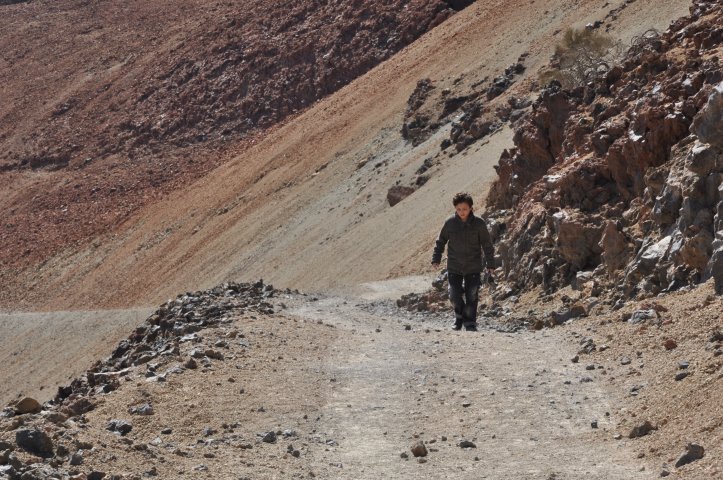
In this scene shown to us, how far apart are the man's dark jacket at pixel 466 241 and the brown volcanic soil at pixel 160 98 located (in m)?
39.9

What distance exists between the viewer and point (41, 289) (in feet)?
160

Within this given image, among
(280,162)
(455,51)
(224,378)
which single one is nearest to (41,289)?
(280,162)

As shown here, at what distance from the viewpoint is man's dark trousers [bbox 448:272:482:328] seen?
14.5 m

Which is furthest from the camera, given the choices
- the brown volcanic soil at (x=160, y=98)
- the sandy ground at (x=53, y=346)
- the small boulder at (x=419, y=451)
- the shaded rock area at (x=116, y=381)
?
the brown volcanic soil at (x=160, y=98)

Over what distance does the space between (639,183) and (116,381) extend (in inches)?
286

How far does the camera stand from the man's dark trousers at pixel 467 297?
47.5 ft

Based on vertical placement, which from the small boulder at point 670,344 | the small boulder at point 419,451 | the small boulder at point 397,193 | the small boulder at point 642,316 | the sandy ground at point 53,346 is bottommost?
the small boulder at point 397,193

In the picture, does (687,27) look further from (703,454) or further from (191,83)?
(191,83)

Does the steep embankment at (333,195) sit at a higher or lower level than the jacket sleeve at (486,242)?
lower

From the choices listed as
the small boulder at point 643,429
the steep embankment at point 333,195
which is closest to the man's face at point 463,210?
the small boulder at point 643,429

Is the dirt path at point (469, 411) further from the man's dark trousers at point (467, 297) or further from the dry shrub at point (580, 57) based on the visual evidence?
the dry shrub at point (580, 57)

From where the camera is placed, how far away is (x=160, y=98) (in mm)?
65000

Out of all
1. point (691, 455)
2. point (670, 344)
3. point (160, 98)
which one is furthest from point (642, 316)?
point (160, 98)

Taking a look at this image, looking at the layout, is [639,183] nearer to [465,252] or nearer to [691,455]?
[465,252]
